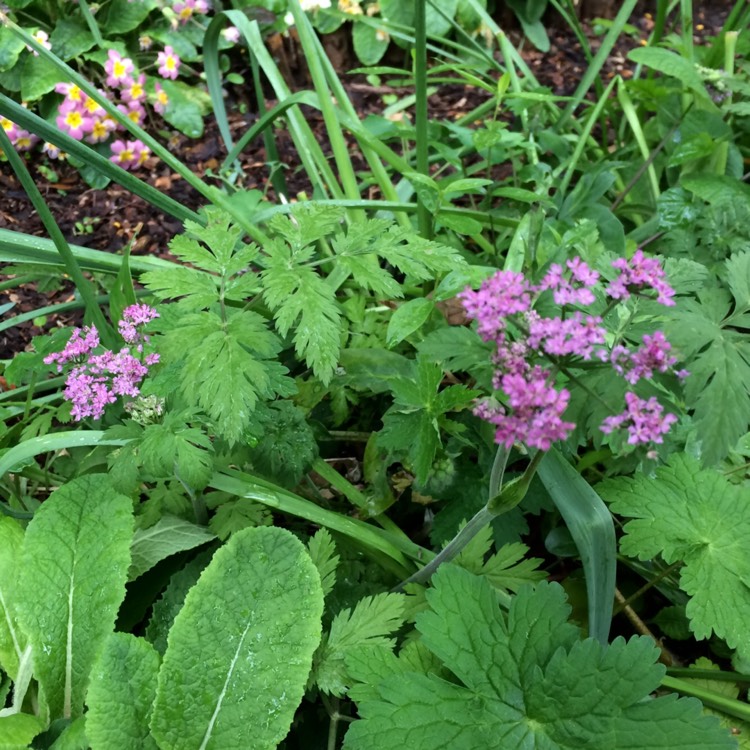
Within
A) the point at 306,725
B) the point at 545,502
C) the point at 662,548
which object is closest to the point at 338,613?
the point at 306,725

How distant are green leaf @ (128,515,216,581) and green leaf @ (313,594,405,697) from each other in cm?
29

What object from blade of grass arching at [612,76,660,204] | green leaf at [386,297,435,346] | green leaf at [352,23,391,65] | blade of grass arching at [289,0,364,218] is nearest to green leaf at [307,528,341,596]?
green leaf at [386,297,435,346]

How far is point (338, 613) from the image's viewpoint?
117cm

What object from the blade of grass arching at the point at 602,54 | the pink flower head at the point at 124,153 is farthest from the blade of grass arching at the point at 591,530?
the pink flower head at the point at 124,153

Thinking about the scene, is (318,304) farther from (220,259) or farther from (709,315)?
(709,315)

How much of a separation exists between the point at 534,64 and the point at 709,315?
8.25 feet

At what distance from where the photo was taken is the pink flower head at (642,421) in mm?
713

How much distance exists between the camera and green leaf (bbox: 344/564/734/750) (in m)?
0.91

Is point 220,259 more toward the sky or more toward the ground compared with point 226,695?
more toward the sky

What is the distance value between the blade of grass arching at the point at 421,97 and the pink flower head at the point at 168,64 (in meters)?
1.53

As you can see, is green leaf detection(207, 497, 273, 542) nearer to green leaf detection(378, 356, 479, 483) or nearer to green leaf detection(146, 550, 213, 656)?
green leaf detection(146, 550, 213, 656)

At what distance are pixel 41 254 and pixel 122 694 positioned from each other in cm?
89

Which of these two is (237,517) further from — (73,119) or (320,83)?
(73,119)

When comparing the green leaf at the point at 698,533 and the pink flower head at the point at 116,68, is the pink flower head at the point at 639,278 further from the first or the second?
the pink flower head at the point at 116,68
